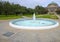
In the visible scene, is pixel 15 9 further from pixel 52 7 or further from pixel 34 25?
pixel 34 25

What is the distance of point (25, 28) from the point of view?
27.4 feet

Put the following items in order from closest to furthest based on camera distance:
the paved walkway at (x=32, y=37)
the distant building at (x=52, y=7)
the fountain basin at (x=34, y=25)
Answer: the paved walkway at (x=32, y=37)
the fountain basin at (x=34, y=25)
the distant building at (x=52, y=7)

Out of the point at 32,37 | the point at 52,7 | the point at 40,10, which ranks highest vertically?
the point at 52,7

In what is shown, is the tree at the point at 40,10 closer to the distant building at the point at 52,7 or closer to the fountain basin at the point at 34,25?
the distant building at the point at 52,7

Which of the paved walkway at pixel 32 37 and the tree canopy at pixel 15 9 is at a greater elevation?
the tree canopy at pixel 15 9

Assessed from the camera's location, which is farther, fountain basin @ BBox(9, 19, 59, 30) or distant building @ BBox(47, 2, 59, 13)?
distant building @ BBox(47, 2, 59, 13)

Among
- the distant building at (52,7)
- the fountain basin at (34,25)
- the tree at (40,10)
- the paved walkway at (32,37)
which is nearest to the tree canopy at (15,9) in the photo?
the tree at (40,10)

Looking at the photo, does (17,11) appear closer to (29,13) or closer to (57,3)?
(29,13)

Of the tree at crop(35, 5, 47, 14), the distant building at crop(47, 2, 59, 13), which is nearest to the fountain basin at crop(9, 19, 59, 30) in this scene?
the tree at crop(35, 5, 47, 14)

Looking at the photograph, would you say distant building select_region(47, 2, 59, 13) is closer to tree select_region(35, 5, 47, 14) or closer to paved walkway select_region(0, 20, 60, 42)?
tree select_region(35, 5, 47, 14)

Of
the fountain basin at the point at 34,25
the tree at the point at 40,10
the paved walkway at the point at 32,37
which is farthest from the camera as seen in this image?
the tree at the point at 40,10

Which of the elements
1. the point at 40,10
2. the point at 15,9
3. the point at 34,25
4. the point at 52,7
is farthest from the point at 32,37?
the point at 52,7

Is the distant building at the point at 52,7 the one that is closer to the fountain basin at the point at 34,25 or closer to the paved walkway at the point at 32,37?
the fountain basin at the point at 34,25

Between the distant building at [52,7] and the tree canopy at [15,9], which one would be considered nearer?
the tree canopy at [15,9]
